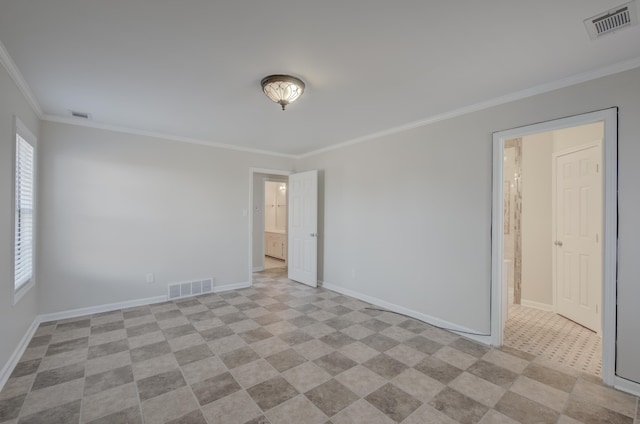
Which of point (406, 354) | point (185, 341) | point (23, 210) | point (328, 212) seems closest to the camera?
point (406, 354)

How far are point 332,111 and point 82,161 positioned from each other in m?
3.37

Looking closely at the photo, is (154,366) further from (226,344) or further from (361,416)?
(361,416)

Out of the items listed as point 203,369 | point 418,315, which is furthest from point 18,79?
point 418,315

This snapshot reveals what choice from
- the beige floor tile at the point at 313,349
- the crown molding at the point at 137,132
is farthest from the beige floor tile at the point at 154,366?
the crown molding at the point at 137,132

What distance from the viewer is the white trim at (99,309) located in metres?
3.60

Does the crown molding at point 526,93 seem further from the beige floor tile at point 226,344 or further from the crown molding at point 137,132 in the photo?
the beige floor tile at point 226,344

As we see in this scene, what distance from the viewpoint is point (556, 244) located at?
4090 mm

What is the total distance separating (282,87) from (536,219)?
4.26 m

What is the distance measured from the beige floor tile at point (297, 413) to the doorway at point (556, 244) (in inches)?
91.7

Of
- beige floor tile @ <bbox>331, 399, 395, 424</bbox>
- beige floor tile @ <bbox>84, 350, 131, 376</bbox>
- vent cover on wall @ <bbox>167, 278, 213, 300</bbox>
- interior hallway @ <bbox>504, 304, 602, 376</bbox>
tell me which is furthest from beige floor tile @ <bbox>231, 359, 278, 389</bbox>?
interior hallway @ <bbox>504, 304, 602, 376</bbox>

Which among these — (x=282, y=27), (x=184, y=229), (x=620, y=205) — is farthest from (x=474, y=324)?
(x=184, y=229)

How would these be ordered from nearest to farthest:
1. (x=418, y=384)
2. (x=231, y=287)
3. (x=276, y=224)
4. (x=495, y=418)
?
(x=495, y=418), (x=418, y=384), (x=231, y=287), (x=276, y=224)

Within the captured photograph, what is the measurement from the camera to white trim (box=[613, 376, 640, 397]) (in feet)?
7.23

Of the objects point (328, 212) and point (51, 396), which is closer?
point (51, 396)
